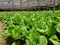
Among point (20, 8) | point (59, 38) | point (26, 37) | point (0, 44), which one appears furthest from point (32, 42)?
point (20, 8)

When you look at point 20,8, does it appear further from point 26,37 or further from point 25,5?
point 26,37

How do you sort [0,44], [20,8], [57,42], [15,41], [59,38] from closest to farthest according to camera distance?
1. [57,42]
2. [59,38]
3. [15,41]
4. [0,44]
5. [20,8]

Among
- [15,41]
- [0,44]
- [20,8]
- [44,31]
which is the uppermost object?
[44,31]

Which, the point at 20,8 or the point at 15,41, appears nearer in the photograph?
the point at 15,41

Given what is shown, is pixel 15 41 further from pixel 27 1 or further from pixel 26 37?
pixel 27 1

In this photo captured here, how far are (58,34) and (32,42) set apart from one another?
1.05 ft

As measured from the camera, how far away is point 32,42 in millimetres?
1963

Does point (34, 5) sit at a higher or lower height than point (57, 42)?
lower

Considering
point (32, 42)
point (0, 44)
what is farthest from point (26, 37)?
point (0, 44)

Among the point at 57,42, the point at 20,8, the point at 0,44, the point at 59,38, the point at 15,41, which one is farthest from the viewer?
the point at 20,8

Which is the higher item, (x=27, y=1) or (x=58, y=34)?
(x=58, y=34)

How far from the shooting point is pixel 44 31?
6.98 feet

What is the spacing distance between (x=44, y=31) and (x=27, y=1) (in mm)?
12287

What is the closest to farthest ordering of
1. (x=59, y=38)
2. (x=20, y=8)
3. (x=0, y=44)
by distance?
(x=59, y=38) → (x=0, y=44) → (x=20, y=8)
